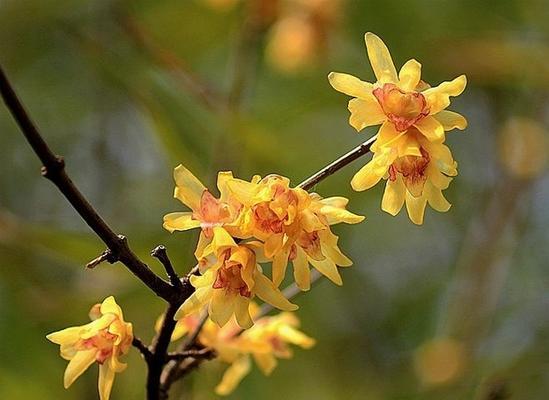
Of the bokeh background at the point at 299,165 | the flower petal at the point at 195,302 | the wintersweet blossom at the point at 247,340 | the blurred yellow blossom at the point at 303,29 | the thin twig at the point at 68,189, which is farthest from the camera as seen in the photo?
the blurred yellow blossom at the point at 303,29

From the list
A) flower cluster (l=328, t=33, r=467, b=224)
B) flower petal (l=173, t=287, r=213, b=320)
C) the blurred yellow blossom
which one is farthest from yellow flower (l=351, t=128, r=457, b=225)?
the blurred yellow blossom

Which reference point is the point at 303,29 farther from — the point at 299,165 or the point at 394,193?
the point at 394,193

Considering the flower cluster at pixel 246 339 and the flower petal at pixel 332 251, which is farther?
the flower cluster at pixel 246 339

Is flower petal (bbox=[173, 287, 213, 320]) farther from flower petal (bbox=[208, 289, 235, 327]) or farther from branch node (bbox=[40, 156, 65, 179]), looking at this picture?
branch node (bbox=[40, 156, 65, 179])

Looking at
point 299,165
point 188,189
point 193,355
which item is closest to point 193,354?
point 193,355

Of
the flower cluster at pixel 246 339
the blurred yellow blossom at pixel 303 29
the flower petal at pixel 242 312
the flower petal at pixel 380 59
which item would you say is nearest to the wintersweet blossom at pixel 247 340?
the flower cluster at pixel 246 339

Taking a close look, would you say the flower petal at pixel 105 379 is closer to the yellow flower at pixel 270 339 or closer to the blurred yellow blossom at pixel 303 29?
the yellow flower at pixel 270 339
